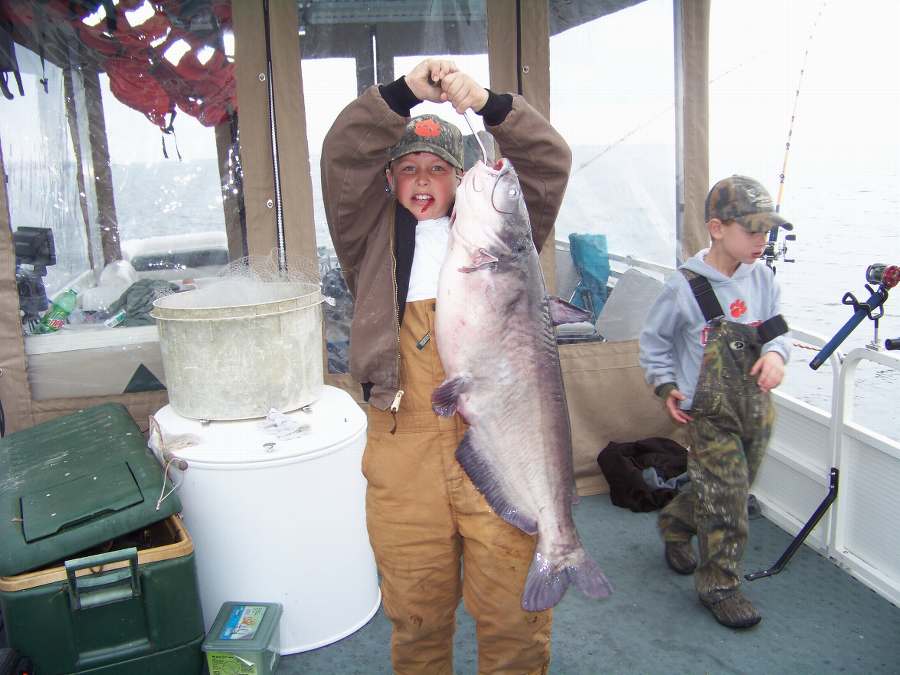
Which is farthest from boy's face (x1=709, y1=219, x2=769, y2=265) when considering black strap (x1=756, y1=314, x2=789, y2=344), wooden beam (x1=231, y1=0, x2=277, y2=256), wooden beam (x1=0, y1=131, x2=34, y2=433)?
wooden beam (x1=0, y1=131, x2=34, y2=433)

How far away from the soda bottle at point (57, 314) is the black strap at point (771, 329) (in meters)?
3.74

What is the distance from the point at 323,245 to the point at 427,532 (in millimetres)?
2635

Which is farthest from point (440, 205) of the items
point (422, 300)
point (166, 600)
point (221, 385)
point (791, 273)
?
point (791, 273)

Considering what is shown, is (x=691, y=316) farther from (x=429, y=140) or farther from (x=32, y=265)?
(x=32, y=265)

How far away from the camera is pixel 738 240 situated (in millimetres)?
3096

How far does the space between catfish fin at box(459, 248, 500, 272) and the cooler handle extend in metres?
1.67

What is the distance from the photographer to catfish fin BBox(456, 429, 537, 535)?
193cm

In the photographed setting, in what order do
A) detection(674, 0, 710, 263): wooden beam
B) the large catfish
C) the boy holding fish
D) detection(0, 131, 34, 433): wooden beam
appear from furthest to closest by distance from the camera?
detection(674, 0, 710, 263): wooden beam
detection(0, 131, 34, 433): wooden beam
the boy holding fish
the large catfish

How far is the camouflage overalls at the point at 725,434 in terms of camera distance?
3100 millimetres

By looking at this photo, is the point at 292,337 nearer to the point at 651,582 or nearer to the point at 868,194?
the point at 651,582

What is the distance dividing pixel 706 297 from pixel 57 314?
355 cm

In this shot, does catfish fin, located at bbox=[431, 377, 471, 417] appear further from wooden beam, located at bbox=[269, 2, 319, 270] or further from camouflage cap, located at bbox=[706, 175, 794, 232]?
wooden beam, located at bbox=[269, 2, 319, 270]

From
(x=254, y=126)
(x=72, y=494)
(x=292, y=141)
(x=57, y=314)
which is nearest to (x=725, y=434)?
(x=72, y=494)

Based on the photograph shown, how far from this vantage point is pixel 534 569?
1.92 metres
